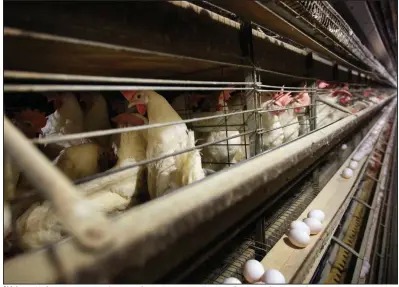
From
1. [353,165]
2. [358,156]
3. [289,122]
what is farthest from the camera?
[358,156]

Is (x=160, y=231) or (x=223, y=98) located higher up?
(x=223, y=98)

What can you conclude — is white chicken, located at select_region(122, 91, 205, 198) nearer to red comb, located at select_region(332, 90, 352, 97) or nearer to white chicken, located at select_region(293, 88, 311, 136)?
white chicken, located at select_region(293, 88, 311, 136)

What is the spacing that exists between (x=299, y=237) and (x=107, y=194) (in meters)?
0.86

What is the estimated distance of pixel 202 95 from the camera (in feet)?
6.63

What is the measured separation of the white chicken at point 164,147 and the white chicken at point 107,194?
0.28ft

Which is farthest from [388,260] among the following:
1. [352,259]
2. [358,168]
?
[358,168]

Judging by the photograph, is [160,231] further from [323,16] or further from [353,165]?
[353,165]

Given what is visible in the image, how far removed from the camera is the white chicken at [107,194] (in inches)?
32.8

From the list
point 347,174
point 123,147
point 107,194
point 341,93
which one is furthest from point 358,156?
point 107,194

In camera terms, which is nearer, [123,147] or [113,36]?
[113,36]

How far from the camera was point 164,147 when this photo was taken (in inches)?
42.3

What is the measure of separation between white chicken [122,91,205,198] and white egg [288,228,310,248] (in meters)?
0.52

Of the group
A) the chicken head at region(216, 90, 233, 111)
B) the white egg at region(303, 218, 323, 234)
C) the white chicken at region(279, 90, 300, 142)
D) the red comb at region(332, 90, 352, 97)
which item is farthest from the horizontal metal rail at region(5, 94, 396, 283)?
the red comb at region(332, 90, 352, 97)

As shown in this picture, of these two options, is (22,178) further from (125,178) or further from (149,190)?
(149,190)
